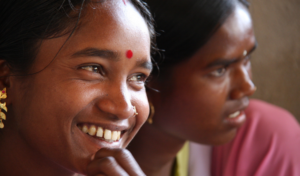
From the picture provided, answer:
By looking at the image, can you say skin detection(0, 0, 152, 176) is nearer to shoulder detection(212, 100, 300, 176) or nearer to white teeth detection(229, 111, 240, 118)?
white teeth detection(229, 111, 240, 118)

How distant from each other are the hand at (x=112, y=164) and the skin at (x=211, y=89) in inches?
22.2

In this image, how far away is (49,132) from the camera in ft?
2.98

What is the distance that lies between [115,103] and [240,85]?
0.73 meters

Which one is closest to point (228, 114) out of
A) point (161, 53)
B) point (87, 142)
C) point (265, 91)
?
point (161, 53)

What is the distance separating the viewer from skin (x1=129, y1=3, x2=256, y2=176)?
1397 mm

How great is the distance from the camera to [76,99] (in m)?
0.90

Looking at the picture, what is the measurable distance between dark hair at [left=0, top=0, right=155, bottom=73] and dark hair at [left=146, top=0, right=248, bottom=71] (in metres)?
0.51

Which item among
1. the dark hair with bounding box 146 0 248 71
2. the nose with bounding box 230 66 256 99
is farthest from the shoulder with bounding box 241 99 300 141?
the dark hair with bounding box 146 0 248 71

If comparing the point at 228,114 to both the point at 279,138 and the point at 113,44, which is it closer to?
the point at 279,138

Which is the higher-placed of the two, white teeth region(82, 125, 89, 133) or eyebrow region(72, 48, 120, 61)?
eyebrow region(72, 48, 120, 61)

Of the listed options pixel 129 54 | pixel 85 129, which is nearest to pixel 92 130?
pixel 85 129

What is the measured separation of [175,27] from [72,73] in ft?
2.02

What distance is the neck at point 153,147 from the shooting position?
161 centimetres

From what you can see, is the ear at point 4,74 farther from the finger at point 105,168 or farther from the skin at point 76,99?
the finger at point 105,168
